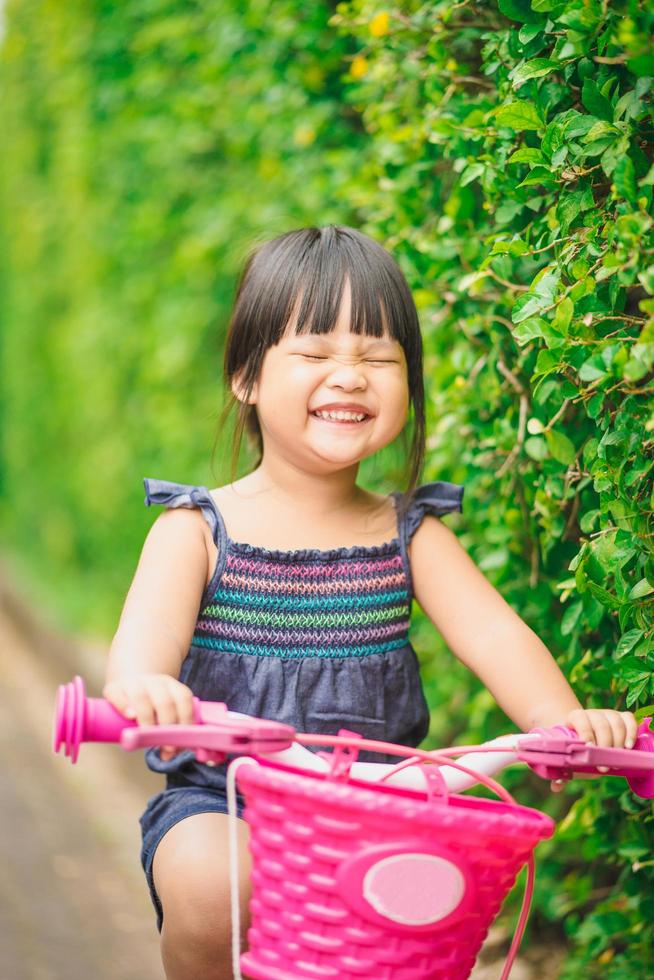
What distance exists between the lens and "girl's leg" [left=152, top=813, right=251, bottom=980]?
1.75m

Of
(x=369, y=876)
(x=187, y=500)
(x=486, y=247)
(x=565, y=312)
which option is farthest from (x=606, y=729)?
(x=486, y=247)

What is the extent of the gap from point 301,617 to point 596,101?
941 mm

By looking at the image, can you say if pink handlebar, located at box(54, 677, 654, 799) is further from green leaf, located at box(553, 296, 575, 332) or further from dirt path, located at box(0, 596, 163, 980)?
dirt path, located at box(0, 596, 163, 980)

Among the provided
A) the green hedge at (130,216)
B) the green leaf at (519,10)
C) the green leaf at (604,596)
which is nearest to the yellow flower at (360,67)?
the green hedge at (130,216)

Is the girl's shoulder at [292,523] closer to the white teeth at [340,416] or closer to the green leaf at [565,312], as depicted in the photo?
the white teeth at [340,416]

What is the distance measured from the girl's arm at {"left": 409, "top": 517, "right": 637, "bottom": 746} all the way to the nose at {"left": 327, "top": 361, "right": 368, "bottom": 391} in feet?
1.08

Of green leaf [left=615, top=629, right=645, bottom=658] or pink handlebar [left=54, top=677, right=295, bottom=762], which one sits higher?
green leaf [left=615, top=629, right=645, bottom=658]

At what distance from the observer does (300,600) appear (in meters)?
2.10

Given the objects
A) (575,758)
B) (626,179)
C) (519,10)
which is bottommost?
(575,758)

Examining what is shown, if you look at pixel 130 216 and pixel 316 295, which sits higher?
pixel 130 216

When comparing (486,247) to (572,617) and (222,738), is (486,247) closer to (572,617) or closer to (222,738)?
(572,617)

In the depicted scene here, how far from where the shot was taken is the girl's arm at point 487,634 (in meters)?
1.92


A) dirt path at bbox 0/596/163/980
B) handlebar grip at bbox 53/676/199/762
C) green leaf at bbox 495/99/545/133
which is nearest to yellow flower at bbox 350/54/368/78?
green leaf at bbox 495/99/545/133

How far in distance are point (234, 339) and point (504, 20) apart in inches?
29.6
